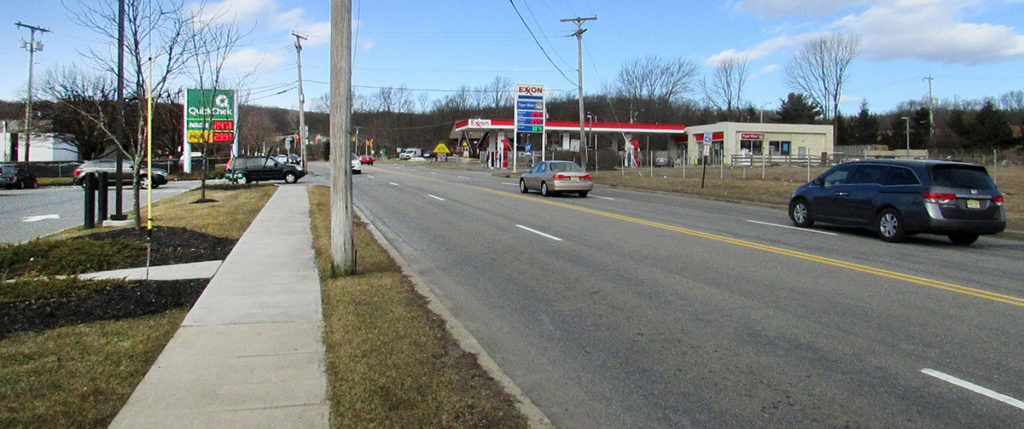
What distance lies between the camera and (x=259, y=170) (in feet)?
116

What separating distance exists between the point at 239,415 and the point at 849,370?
4.40 meters

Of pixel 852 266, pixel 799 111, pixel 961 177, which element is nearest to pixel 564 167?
pixel 961 177

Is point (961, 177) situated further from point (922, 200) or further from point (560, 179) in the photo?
point (560, 179)

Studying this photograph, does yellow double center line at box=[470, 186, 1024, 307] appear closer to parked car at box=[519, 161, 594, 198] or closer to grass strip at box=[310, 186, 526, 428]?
grass strip at box=[310, 186, 526, 428]

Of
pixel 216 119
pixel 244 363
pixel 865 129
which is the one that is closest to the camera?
pixel 244 363

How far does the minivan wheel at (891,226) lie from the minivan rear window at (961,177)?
93 cm

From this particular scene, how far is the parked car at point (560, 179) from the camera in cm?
2503

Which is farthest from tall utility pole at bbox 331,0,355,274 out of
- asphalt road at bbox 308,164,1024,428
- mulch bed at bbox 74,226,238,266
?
mulch bed at bbox 74,226,238,266

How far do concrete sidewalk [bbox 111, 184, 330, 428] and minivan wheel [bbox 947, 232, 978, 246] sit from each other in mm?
11970

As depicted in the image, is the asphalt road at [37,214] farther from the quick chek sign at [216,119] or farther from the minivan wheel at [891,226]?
the minivan wheel at [891,226]

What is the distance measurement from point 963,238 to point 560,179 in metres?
13.9

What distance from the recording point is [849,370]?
17.1ft

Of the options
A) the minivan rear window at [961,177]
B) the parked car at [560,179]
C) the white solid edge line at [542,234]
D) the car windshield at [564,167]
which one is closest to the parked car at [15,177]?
the parked car at [560,179]

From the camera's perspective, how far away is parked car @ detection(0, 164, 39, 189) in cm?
3095
